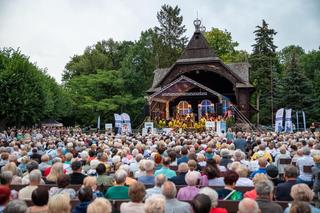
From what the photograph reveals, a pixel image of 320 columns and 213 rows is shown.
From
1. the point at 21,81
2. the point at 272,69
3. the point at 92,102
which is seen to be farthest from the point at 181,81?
the point at 272,69

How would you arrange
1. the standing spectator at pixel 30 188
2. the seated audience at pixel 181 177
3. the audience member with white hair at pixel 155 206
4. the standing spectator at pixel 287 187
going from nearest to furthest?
the audience member with white hair at pixel 155 206, the standing spectator at pixel 287 187, the standing spectator at pixel 30 188, the seated audience at pixel 181 177

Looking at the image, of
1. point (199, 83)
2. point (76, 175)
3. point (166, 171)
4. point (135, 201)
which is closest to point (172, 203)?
point (135, 201)

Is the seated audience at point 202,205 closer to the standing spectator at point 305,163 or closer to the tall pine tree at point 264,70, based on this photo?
the standing spectator at point 305,163

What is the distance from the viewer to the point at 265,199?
479 cm

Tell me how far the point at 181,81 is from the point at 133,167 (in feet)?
76.6

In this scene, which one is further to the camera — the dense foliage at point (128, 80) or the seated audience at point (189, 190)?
the dense foliage at point (128, 80)

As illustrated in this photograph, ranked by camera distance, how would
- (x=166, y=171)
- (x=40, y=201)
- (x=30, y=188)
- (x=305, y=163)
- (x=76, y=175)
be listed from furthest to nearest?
(x=305, y=163) → (x=166, y=171) → (x=76, y=175) → (x=30, y=188) → (x=40, y=201)

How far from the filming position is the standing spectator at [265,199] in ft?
15.3

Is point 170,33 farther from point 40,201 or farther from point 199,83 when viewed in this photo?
point 40,201

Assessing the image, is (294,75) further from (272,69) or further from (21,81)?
(21,81)

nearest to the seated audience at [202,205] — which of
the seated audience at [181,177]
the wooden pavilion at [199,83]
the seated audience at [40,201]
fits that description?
the seated audience at [40,201]

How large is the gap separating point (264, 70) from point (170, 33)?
1708 centimetres

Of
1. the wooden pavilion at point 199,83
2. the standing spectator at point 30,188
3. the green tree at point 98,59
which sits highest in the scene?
the green tree at point 98,59

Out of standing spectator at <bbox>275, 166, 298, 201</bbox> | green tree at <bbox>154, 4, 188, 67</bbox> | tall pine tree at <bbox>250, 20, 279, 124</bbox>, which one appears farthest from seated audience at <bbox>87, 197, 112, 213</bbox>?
green tree at <bbox>154, 4, 188, 67</bbox>
